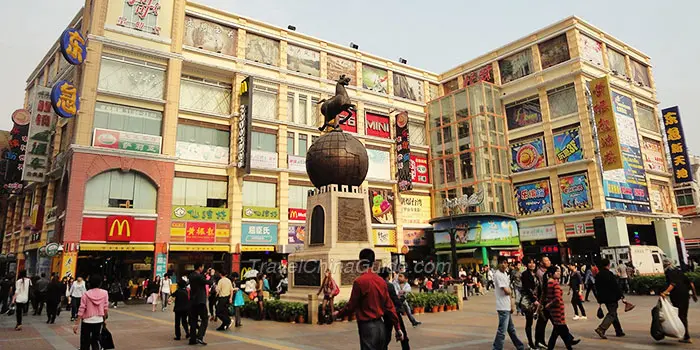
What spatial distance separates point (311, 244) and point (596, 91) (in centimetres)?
2902

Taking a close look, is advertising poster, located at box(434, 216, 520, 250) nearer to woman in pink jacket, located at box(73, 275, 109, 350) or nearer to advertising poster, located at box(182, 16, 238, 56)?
advertising poster, located at box(182, 16, 238, 56)

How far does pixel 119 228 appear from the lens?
27.5 metres

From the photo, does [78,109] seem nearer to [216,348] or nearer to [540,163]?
[216,348]

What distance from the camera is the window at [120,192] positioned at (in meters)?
27.8

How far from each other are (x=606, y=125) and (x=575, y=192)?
18.3ft

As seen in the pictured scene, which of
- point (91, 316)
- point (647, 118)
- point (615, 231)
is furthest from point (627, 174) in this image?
point (91, 316)

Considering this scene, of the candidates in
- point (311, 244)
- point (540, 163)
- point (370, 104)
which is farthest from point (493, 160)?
point (311, 244)

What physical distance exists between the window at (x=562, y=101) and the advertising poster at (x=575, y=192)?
5406mm

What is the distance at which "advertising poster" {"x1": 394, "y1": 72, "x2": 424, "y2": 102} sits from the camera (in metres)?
44.2

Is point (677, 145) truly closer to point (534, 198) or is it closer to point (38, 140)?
point (534, 198)

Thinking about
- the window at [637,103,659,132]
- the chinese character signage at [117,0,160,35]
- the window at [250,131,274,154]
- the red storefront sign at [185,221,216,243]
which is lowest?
the red storefront sign at [185,221,216,243]

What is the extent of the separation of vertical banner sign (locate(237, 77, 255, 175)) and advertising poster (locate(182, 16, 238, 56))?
3.99 m

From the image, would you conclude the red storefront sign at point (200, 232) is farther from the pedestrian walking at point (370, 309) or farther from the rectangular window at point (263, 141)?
A: the pedestrian walking at point (370, 309)

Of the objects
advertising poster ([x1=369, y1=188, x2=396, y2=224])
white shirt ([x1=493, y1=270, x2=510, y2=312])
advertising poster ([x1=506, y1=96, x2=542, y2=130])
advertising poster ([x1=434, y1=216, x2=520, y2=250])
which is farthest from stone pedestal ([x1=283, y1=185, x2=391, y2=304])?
advertising poster ([x1=506, y1=96, x2=542, y2=130])
